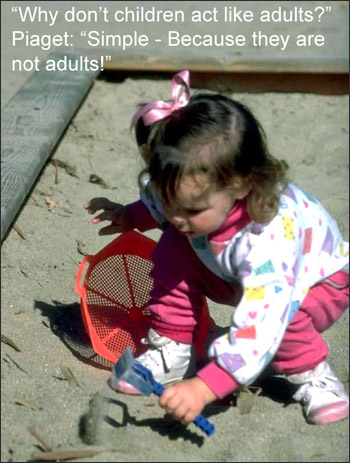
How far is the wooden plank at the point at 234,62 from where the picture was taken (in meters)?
4.16

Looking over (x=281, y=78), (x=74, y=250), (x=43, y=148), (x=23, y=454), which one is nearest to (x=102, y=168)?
(x=43, y=148)

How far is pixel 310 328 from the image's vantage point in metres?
2.21

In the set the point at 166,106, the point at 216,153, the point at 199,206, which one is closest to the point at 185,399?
the point at 199,206

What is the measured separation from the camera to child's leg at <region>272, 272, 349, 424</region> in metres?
2.16

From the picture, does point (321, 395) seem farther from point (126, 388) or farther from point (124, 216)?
point (124, 216)

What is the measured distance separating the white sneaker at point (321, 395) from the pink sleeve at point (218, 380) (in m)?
0.31

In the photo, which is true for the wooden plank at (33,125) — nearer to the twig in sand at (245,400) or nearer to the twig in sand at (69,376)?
the twig in sand at (69,376)

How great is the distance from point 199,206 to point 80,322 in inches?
30.8

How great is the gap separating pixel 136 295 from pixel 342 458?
84cm

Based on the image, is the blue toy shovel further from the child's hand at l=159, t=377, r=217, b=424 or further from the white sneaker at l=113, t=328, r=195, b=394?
the white sneaker at l=113, t=328, r=195, b=394

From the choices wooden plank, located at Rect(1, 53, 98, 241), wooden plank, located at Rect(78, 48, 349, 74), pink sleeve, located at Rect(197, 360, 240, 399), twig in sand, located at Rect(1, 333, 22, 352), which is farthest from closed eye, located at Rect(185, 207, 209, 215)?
wooden plank, located at Rect(78, 48, 349, 74)

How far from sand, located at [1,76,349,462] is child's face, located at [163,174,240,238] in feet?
1.49

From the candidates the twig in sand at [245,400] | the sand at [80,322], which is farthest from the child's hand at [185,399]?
the twig in sand at [245,400]

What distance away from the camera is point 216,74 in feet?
13.9
